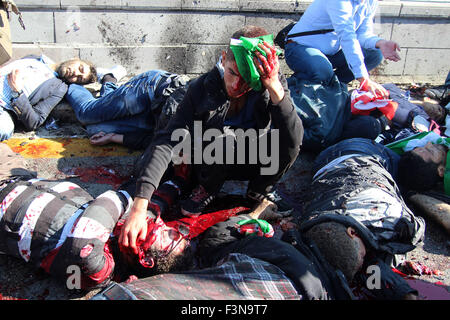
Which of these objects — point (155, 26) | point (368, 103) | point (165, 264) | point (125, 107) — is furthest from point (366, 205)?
point (155, 26)

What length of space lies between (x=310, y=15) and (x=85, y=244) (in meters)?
3.16

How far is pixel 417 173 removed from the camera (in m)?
3.13

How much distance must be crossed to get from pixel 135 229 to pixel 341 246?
115cm

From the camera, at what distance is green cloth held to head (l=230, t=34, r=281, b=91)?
2.18 m

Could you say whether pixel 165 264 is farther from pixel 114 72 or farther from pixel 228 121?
pixel 114 72

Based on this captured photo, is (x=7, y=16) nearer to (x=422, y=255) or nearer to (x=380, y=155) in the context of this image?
(x=380, y=155)

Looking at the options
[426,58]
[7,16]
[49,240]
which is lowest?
[49,240]

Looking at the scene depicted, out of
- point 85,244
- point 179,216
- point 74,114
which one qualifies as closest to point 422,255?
point 179,216

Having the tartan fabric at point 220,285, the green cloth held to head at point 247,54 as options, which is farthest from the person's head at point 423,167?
the tartan fabric at point 220,285

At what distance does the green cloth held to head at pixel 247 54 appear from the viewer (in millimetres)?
2176

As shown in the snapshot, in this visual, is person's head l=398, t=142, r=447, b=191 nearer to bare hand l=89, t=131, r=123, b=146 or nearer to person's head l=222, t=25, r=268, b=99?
person's head l=222, t=25, r=268, b=99

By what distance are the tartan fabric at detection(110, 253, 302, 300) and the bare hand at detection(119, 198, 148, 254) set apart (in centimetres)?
28

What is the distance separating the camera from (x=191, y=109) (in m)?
2.53

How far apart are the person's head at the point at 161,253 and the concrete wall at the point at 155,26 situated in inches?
123
